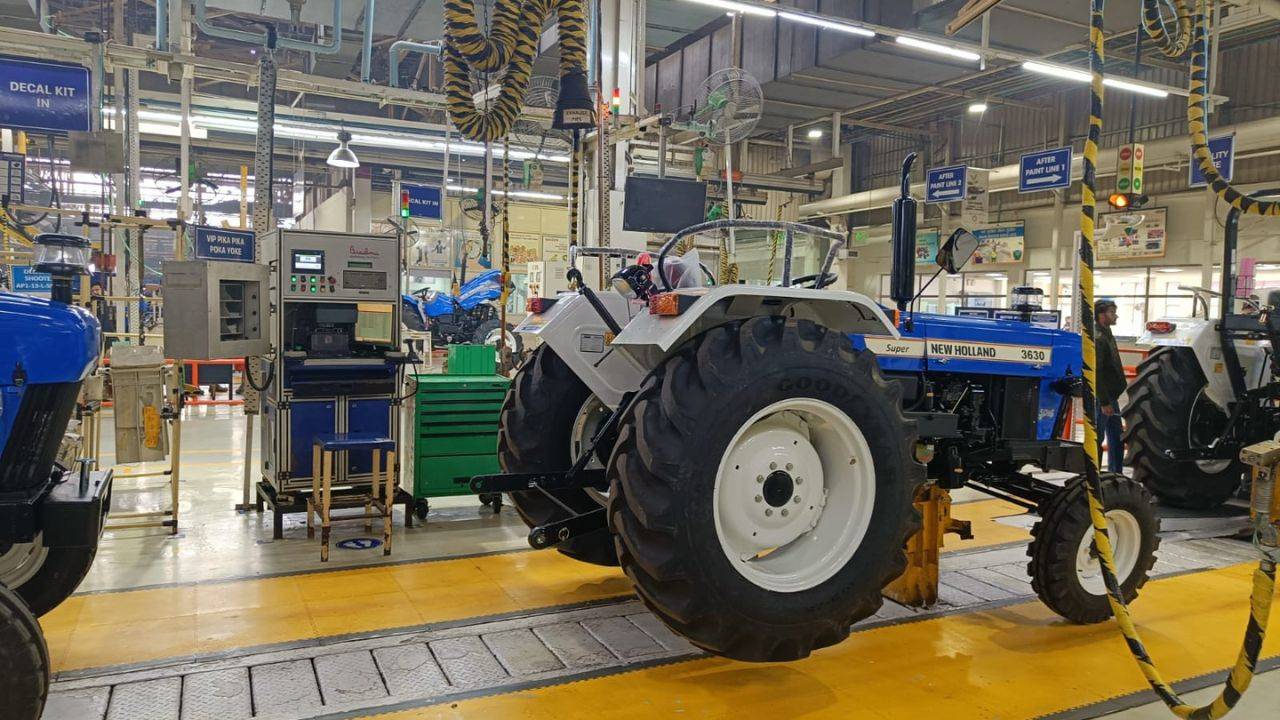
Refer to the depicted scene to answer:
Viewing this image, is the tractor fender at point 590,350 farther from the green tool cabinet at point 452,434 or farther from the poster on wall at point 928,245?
the poster on wall at point 928,245

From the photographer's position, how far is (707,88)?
6.43 metres

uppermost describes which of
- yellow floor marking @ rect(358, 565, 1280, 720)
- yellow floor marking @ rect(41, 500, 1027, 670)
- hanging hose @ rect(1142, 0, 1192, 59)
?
hanging hose @ rect(1142, 0, 1192, 59)

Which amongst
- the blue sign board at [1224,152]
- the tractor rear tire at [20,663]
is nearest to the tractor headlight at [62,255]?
the tractor rear tire at [20,663]

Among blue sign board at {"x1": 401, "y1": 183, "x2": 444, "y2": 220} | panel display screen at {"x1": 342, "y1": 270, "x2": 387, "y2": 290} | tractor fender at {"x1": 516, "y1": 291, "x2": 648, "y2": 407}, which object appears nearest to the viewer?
tractor fender at {"x1": 516, "y1": 291, "x2": 648, "y2": 407}

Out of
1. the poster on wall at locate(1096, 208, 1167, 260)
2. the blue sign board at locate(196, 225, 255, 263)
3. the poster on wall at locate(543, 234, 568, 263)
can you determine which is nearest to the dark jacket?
the blue sign board at locate(196, 225, 255, 263)

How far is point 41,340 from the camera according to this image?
2.49 metres

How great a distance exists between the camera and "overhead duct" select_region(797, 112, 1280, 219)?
10.7 meters

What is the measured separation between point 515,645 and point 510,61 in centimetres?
354

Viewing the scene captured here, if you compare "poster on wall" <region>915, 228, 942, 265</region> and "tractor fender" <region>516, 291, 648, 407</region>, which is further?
"poster on wall" <region>915, 228, 942, 265</region>

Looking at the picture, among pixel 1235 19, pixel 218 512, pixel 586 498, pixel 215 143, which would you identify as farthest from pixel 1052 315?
pixel 215 143

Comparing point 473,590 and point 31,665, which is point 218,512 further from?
point 31,665

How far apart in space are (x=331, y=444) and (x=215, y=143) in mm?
15802

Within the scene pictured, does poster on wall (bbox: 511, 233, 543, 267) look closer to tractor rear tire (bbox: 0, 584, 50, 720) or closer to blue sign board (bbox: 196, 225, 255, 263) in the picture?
blue sign board (bbox: 196, 225, 255, 263)

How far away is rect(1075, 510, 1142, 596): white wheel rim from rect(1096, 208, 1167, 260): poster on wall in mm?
12555
